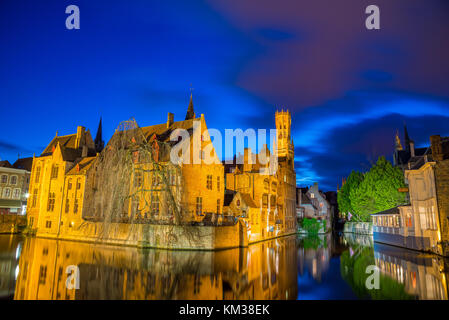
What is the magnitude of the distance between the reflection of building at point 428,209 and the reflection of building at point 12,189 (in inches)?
2586

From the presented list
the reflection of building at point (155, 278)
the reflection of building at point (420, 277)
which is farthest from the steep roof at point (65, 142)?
the reflection of building at point (420, 277)

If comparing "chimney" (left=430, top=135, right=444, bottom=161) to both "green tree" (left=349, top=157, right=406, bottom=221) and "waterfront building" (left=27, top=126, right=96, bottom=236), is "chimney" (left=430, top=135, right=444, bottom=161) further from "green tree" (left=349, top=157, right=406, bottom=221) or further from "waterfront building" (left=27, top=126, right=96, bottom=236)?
"waterfront building" (left=27, top=126, right=96, bottom=236)

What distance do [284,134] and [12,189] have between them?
71.0m

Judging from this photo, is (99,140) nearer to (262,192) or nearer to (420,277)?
(262,192)

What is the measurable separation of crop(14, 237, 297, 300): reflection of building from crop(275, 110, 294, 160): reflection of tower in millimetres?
65886

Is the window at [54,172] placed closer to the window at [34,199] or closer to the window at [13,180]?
the window at [34,199]

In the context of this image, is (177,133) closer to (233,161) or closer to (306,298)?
(233,161)

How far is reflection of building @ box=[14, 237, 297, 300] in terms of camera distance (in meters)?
12.8

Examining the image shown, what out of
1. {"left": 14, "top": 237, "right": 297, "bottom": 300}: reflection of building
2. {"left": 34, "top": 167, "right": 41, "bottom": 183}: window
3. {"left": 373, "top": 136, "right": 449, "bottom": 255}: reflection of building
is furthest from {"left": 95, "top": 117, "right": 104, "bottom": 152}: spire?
{"left": 373, "top": 136, "right": 449, "bottom": 255}: reflection of building
